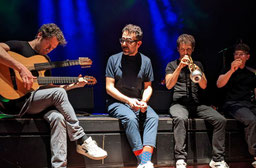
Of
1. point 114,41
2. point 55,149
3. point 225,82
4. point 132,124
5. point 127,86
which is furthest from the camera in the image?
point 114,41

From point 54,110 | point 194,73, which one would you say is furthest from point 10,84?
point 194,73

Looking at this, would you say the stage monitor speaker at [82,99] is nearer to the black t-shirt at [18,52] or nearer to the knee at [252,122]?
the black t-shirt at [18,52]

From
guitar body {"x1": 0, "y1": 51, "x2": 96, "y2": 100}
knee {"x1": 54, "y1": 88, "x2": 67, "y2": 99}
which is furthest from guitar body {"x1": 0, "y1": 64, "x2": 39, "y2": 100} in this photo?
knee {"x1": 54, "y1": 88, "x2": 67, "y2": 99}

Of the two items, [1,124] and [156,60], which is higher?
[156,60]

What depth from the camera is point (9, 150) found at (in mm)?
2113

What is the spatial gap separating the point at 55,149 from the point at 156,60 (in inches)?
76.0

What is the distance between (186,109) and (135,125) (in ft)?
2.36

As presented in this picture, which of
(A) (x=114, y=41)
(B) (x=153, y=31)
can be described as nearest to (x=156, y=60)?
(B) (x=153, y=31)

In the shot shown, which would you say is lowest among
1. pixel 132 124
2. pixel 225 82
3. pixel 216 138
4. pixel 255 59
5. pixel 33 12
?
pixel 216 138

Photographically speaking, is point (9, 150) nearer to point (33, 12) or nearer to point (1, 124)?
point (1, 124)

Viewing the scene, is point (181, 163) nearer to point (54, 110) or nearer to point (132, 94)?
point (132, 94)

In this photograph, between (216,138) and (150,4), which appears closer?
(216,138)

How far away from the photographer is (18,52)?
230cm

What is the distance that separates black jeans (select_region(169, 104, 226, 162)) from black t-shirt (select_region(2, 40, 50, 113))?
142cm
